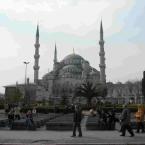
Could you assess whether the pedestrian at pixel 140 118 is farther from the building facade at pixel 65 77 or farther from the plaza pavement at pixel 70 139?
the building facade at pixel 65 77

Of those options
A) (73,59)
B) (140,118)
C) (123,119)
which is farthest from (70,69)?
(123,119)

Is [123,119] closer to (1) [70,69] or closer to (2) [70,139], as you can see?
(2) [70,139]

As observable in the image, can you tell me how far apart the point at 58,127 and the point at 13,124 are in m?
2.53

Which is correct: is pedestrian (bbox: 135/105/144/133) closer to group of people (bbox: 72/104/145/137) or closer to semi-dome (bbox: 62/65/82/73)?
group of people (bbox: 72/104/145/137)

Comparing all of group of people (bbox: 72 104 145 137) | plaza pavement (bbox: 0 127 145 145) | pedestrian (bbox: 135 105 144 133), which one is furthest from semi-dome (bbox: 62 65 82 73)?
plaza pavement (bbox: 0 127 145 145)

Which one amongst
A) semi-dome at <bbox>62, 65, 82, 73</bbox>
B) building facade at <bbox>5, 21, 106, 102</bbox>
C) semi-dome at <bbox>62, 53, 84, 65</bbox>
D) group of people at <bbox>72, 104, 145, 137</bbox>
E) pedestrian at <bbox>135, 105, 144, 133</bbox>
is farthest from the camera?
semi-dome at <bbox>62, 53, 84, 65</bbox>

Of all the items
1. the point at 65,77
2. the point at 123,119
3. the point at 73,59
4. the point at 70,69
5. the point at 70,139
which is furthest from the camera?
the point at 73,59

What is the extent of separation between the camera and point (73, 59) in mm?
129250

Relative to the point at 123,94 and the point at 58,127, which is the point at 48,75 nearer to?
the point at 123,94

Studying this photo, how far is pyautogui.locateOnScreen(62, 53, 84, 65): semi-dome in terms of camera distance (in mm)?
128750

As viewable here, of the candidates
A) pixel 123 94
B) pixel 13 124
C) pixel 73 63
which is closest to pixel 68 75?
pixel 73 63

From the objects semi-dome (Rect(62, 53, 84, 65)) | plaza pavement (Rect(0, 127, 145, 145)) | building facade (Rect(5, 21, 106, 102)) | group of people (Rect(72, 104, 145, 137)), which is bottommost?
plaza pavement (Rect(0, 127, 145, 145))

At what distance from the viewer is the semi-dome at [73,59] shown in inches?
5069

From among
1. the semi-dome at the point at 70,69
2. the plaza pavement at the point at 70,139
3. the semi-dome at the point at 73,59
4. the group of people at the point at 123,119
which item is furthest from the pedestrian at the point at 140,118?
the semi-dome at the point at 73,59
